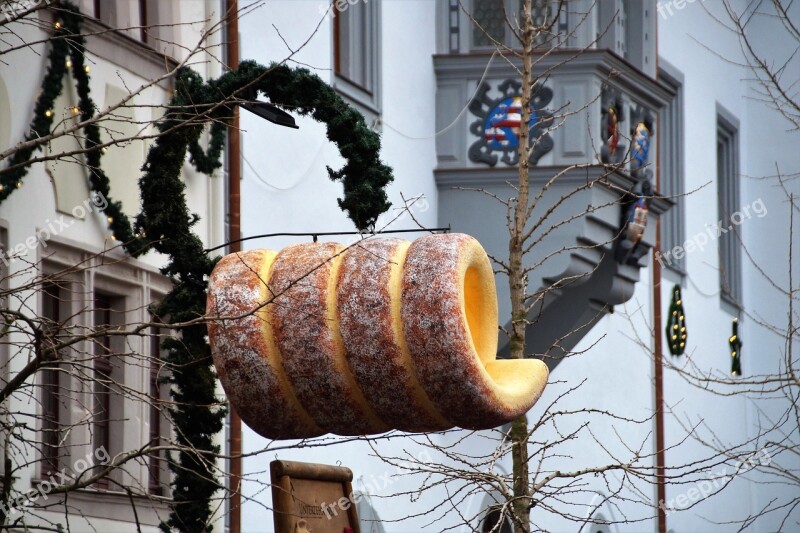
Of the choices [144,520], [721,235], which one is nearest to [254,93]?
[144,520]

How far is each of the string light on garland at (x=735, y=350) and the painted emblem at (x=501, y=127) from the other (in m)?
8.99

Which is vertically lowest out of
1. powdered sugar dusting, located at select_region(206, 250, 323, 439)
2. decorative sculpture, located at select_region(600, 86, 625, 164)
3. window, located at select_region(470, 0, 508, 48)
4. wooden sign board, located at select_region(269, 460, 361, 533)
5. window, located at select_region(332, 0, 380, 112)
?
wooden sign board, located at select_region(269, 460, 361, 533)

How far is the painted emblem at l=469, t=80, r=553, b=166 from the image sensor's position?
15578 mm

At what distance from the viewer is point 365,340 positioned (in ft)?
23.0

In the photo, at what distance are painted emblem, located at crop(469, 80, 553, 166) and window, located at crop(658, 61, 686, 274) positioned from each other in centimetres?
649

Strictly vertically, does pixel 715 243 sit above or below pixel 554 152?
above

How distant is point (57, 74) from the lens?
10.5 m

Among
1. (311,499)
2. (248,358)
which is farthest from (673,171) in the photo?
(248,358)

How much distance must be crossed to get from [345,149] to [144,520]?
13.4ft

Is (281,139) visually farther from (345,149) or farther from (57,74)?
(345,149)

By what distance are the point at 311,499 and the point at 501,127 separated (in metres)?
7.90

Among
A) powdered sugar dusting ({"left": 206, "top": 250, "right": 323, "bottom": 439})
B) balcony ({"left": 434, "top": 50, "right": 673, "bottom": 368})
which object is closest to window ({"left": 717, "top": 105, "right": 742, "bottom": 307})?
balcony ({"left": 434, "top": 50, "right": 673, "bottom": 368})

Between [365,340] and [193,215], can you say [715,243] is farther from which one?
[365,340]

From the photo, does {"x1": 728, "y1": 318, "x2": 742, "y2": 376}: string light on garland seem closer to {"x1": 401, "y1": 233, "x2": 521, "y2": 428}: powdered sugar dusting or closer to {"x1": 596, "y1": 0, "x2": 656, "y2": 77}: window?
{"x1": 596, "y1": 0, "x2": 656, "y2": 77}: window
